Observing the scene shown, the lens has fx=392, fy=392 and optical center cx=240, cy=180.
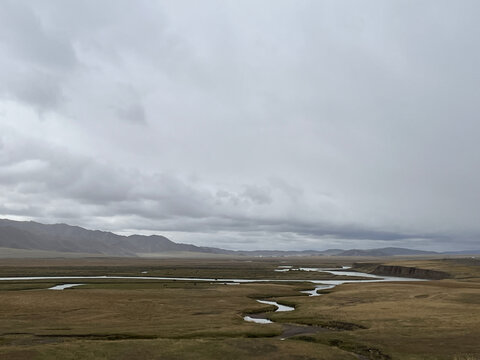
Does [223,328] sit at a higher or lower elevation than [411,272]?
higher

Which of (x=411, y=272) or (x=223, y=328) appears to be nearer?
(x=223, y=328)

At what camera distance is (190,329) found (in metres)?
43.3

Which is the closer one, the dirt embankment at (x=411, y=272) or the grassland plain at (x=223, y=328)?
the grassland plain at (x=223, y=328)

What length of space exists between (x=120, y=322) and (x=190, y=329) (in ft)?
35.7

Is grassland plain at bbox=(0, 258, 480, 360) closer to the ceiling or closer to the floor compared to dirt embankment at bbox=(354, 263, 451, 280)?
closer to the ceiling

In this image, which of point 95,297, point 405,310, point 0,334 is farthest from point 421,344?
point 95,297

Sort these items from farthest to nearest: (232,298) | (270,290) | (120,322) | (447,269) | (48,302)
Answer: (447,269)
(270,290)
(232,298)
(48,302)
(120,322)

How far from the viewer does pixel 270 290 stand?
91.4m

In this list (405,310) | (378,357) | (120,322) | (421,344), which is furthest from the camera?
(405,310)

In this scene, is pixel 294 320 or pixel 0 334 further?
pixel 294 320

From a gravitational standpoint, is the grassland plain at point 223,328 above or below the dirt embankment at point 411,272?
above

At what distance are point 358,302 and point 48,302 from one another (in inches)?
2060

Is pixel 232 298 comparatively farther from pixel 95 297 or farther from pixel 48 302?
pixel 48 302

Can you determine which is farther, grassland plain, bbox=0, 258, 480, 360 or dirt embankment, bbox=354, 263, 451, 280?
dirt embankment, bbox=354, 263, 451, 280
